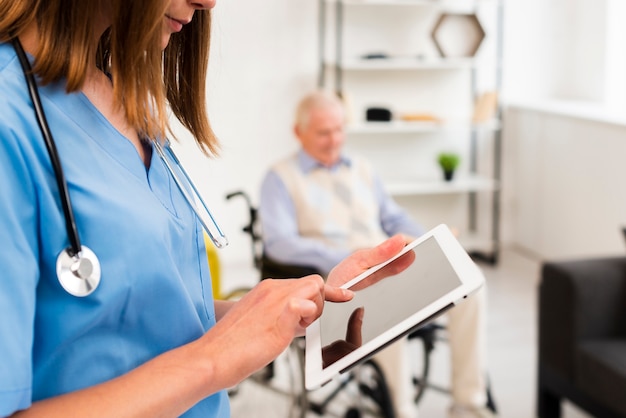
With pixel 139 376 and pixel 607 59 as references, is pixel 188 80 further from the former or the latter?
pixel 607 59

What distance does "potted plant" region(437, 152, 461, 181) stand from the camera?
4.86m

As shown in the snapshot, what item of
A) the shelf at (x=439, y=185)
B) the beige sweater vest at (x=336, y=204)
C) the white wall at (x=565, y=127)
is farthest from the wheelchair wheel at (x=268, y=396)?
the white wall at (x=565, y=127)

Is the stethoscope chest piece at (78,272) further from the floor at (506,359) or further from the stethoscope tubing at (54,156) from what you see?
the floor at (506,359)

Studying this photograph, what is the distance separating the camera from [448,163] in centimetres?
487

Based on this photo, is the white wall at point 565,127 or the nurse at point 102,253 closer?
the nurse at point 102,253

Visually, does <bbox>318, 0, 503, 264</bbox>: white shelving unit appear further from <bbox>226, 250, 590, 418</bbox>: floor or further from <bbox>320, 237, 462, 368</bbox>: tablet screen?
<bbox>320, 237, 462, 368</bbox>: tablet screen

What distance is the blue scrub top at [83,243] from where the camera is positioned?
2.06ft

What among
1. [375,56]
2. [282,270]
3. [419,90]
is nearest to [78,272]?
[282,270]

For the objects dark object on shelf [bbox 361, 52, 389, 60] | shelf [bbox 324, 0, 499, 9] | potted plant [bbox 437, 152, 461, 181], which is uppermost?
shelf [bbox 324, 0, 499, 9]

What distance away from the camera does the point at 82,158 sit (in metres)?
0.71

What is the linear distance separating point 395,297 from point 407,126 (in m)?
3.92

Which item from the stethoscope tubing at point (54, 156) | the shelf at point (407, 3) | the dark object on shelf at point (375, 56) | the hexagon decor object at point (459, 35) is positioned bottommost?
the stethoscope tubing at point (54, 156)

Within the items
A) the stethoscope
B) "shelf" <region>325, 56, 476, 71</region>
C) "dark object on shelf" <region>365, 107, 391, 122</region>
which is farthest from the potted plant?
the stethoscope

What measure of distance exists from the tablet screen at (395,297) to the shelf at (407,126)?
3.67 meters
